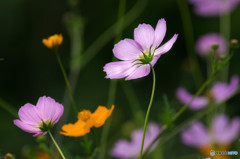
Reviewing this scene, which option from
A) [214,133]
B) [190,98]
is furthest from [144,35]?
[214,133]

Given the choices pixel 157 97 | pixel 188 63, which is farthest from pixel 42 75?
pixel 188 63

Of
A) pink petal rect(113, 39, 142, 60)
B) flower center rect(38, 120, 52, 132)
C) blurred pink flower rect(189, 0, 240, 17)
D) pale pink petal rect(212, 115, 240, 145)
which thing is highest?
blurred pink flower rect(189, 0, 240, 17)

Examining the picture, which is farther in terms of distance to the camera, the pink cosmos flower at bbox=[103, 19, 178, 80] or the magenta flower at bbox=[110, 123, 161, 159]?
the magenta flower at bbox=[110, 123, 161, 159]

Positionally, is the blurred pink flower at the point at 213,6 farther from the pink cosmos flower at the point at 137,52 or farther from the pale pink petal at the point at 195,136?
the pink cosmos flower at the point at 137,52

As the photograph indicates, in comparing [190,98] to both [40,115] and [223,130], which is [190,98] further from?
[40,115]

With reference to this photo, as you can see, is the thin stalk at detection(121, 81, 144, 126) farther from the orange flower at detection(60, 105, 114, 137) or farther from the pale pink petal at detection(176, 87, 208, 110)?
the orange flower at detection(60, 105, 114, 137)

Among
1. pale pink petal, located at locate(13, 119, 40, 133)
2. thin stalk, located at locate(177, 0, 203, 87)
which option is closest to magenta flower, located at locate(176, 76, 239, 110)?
thin stalk, located at locate(177, 0, 203, 87)
